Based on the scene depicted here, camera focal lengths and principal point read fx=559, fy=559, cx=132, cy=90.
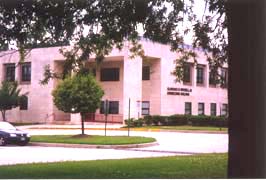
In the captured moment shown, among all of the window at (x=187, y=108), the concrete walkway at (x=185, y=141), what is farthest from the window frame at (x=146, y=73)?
the concrete walkway at (x=185, y=141)

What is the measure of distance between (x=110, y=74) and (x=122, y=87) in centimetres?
254

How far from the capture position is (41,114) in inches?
2142

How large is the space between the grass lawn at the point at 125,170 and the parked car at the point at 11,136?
41.7 ft

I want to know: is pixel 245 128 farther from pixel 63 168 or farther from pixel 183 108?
pixel 183 108

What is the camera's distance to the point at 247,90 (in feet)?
28.0

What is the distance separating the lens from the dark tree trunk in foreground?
330 inches

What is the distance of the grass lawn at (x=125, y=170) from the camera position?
11.3m

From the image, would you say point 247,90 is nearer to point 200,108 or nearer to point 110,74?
point 110,74

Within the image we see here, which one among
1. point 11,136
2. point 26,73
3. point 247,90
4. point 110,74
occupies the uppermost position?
point 26,73


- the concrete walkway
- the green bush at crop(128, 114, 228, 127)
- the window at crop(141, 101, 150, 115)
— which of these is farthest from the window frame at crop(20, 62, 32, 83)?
the concrete walkway

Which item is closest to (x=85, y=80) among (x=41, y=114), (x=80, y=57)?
(x=80, y=57)

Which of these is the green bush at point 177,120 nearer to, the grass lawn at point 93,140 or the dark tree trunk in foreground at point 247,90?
the grass lawn at point 93,140

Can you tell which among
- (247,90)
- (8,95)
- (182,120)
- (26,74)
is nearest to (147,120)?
(182,120)

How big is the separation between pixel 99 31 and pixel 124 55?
35.6 metres
